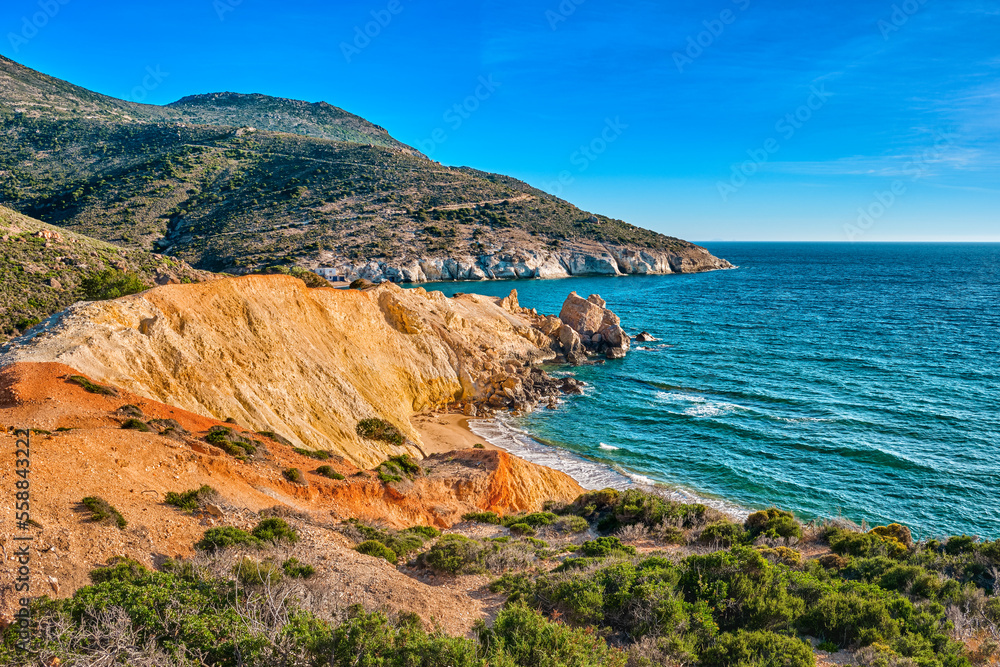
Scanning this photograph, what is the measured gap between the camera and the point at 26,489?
10461 millimetres

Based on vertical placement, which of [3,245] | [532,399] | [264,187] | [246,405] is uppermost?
[264,187]

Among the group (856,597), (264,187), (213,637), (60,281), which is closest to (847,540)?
(856,597)

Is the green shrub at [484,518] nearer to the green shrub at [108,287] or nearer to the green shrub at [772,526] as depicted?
the green shrub at [772,526]

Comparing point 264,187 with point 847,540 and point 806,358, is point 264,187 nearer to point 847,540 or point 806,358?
point 806,358

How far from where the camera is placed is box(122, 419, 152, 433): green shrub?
16.8 meters

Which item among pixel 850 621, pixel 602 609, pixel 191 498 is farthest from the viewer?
pixel 191 498

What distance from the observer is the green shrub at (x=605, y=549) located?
14.3m

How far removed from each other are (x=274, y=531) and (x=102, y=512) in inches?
136

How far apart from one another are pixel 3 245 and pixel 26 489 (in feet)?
154

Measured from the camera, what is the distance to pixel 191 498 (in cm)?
1320

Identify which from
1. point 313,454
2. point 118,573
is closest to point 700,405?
point 313,454

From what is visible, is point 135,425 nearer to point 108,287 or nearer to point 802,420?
point 108,287

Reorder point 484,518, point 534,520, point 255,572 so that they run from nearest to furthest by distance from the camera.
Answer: point 255,572, point 534,520, point 484,518


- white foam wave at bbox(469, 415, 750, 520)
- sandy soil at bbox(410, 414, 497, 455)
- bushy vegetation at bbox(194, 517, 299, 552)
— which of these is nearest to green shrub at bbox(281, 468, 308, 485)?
bushy vegetation at bbox(194, 517, 299, 552)
